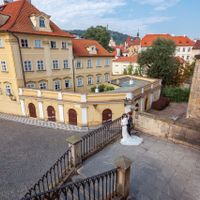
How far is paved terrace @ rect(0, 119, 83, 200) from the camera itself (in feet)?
28.7

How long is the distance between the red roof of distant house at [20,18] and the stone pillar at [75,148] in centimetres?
1515

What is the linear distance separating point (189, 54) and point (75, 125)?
183 feet

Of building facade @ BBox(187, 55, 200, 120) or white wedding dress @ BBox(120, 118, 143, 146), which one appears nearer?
building facade @ BBox(187, 55, 200, 120)

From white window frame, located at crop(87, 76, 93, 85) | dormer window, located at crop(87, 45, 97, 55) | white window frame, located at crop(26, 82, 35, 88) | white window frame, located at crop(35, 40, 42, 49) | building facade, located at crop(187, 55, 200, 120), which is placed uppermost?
white window frame, located at crop(35, 40, 42, 49)

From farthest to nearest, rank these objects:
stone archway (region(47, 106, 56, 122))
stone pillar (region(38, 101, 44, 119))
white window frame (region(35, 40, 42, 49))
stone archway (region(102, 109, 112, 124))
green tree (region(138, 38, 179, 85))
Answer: green tree (region(138, 38, 179, 85)) → white window frame (region(35, 40, 42, 49)) → stone pillar (region(38, 101, 44, 119)) → stone archway (region(47, 106, 56, 122)) → stone archway (region(102, 109, 112, 124))

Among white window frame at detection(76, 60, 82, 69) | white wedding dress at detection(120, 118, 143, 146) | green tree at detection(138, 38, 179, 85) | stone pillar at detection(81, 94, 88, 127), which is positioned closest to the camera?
white wedding dress at detection(120, 118, 143, 146)

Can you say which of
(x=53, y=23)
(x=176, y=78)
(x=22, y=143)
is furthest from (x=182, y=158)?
(x=176, y=78)

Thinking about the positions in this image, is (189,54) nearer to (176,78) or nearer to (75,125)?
(176,78)

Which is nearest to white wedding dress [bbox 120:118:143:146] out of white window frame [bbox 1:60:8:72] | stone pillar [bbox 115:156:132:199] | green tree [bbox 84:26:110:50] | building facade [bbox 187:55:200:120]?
building facade [bbox 187:55:200:120]

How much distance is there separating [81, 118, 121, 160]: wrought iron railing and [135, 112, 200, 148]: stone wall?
4.42 feet

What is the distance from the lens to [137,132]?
358 inches

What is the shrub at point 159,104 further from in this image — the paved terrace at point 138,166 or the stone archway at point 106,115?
the paved terrace at point 138,166

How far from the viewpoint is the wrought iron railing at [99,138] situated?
716 centimetres

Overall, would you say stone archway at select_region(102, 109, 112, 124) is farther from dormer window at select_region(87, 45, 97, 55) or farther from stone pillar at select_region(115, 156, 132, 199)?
dormer window at select_region(87, 45, 97, 55)
